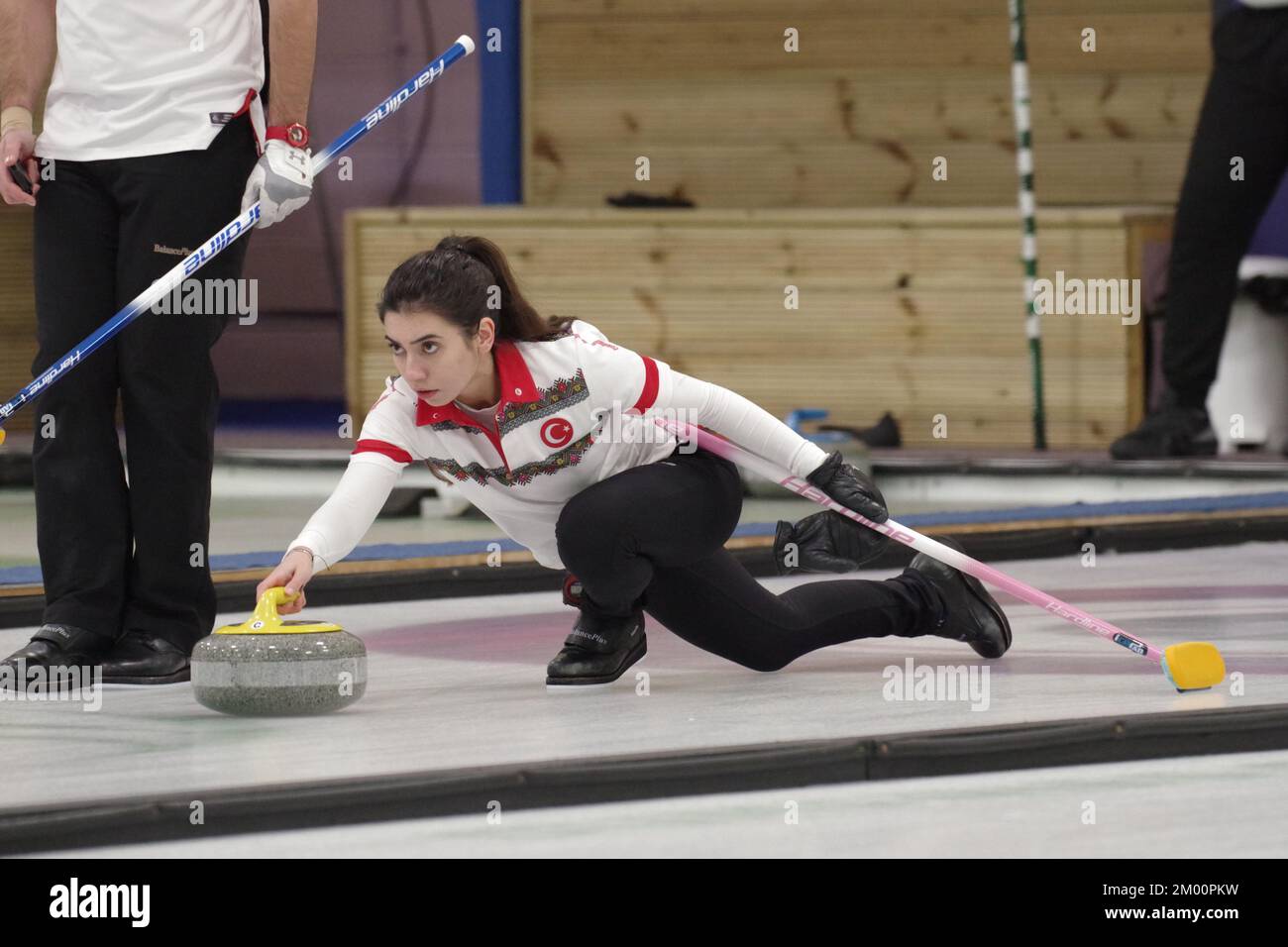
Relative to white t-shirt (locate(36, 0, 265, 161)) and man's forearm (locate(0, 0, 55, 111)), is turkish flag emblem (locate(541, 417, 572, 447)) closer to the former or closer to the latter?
white t-shirt (locate(36, 0, 265, 161))

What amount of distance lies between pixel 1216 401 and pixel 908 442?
93cm

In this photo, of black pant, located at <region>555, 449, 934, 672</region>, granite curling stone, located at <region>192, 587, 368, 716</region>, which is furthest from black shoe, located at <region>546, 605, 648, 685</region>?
granite curling stone, located at <region>192, 587, 368, 716</region>

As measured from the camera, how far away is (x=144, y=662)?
11.2 feet

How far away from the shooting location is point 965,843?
2389 millimetres

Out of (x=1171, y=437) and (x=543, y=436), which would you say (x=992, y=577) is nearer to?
(x=543, y=436)

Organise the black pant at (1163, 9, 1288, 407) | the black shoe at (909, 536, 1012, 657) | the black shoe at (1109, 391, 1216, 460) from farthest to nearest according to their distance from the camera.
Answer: the black shoe at (1109, 391, 1216, 460), the black pant at (1163, 9, 1288, 407), the black shoe at (909, 536, 1012, 657)

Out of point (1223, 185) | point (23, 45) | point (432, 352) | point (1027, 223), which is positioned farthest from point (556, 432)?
point (1027, 223)

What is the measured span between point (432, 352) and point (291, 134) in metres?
0.53

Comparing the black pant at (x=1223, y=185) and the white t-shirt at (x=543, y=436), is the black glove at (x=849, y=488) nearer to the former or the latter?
the white t-shirt at (x=543, y=436)

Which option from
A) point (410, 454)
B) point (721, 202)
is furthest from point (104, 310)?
point (721, 202)

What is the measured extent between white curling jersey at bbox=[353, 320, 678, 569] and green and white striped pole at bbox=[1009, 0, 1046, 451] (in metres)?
3.65

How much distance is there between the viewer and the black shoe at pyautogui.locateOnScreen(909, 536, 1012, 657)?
348 centimetres

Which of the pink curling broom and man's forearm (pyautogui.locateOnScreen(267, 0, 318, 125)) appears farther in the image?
man's forearm (pyautogui.locateOnScreen(267, 0, 318, 125))

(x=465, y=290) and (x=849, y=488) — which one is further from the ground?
(x=465, y=290)
